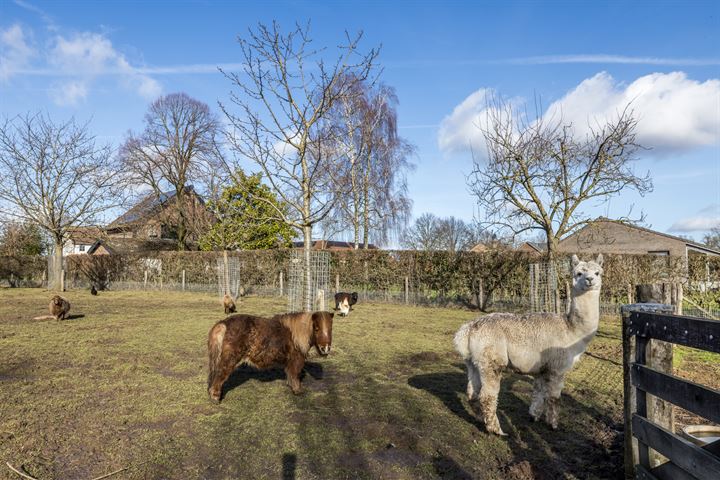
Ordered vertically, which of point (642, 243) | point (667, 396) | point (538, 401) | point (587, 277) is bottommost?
point (538, 401)

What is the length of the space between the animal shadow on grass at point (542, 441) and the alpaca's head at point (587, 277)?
68.4 inches

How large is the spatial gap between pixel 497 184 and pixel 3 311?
19.2 metres

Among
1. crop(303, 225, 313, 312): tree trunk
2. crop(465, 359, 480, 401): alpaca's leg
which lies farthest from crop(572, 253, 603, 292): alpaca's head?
crop(303, 225, 313, 312): tree trunk

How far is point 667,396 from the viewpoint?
309 cm

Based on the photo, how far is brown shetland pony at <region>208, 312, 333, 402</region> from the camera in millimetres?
6195

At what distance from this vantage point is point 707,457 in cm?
255

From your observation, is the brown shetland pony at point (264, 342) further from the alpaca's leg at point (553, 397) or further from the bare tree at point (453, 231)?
the bare tree at point (453, 231)

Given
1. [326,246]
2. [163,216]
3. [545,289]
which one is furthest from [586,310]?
[326,246]

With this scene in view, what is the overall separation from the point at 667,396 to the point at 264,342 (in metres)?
5.00

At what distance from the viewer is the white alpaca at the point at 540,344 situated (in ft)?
16.7

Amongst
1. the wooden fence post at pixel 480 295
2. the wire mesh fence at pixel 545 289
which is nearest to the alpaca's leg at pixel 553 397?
the wire mesh fence at pixel 545 289

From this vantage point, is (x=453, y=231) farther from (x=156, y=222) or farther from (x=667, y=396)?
(x=667, y=396)

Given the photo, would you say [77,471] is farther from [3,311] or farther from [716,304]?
[716,304]

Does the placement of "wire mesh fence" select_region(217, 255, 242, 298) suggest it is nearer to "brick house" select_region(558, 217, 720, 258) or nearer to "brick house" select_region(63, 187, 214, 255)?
"brick house" select_region(63, 187, 214, 255)
